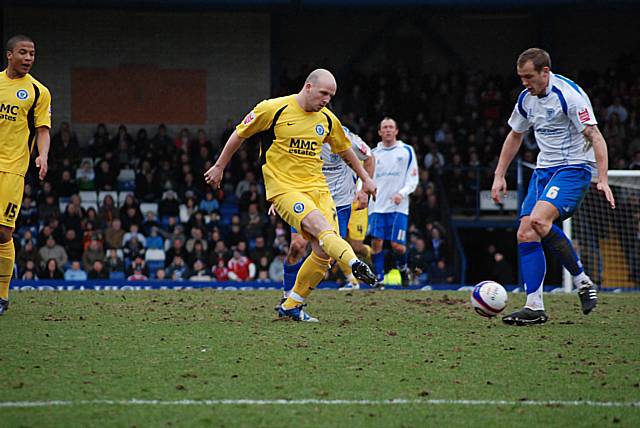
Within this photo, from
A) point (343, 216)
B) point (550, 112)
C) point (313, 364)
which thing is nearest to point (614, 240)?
point (343, 216)

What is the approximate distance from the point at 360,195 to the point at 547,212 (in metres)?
1.82

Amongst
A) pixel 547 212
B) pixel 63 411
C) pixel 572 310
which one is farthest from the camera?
pixel 572 310

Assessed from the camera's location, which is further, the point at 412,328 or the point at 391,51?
the point at 391,51

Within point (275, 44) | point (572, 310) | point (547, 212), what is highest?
point (275, 44)

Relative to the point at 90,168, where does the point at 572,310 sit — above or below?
below

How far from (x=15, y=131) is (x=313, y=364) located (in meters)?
4.16

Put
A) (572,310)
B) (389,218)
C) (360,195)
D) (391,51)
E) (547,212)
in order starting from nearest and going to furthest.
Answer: (547,212) → (360,195) → (572,310) → (389,218) → (391,51)

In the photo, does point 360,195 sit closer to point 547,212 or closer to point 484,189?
point 547,212

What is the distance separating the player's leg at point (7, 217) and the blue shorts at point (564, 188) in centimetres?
472

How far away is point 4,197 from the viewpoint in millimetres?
9195

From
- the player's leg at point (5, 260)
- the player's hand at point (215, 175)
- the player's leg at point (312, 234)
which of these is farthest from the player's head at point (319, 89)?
the player's leg at point (5, 260)

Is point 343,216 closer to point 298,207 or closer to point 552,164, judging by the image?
point 298,207

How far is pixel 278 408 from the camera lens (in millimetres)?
5535

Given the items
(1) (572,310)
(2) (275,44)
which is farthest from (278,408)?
Answer: (2) (275,44)
